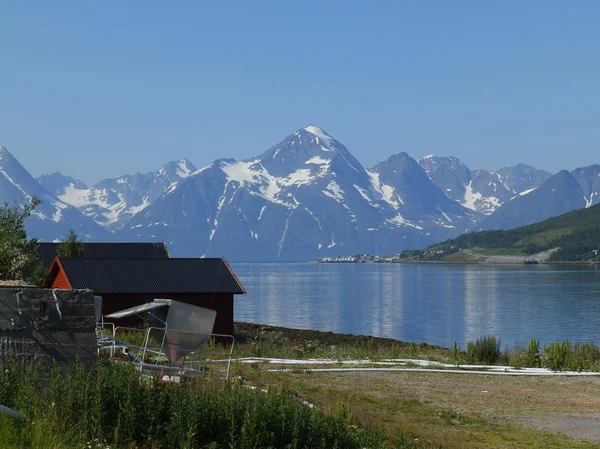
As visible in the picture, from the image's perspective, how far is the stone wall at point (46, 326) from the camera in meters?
15.2

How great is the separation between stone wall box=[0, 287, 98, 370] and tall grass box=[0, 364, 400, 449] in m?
0.32

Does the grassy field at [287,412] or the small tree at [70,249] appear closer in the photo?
the grassy field at [287,412]

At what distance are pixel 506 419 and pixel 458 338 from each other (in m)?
56.2

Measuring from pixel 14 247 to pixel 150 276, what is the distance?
30.6 feet

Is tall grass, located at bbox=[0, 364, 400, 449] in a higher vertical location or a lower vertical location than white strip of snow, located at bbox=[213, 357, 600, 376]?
higher

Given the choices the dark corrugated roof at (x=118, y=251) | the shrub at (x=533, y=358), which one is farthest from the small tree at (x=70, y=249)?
the shrub at (x=533, y=358)

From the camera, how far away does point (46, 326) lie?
50.6 feet

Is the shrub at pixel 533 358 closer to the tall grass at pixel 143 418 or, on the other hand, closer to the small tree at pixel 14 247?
the tall grass at pixel 143 418

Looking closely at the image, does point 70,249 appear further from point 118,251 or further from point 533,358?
point 533,358

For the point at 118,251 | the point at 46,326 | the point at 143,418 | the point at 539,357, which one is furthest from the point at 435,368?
the point at 118,251

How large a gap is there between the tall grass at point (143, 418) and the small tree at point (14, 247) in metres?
21.6

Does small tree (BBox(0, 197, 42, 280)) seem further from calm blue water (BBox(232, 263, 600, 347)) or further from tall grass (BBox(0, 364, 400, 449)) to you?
calm blue water (BBox(232, 263, 600, 347))

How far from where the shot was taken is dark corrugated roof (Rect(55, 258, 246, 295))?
49969mm

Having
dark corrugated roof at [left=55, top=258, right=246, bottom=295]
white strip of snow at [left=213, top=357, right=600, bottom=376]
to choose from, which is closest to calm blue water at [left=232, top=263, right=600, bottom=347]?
dark corrugated roof at [left=55, top=258, right=246, bottom=295]
